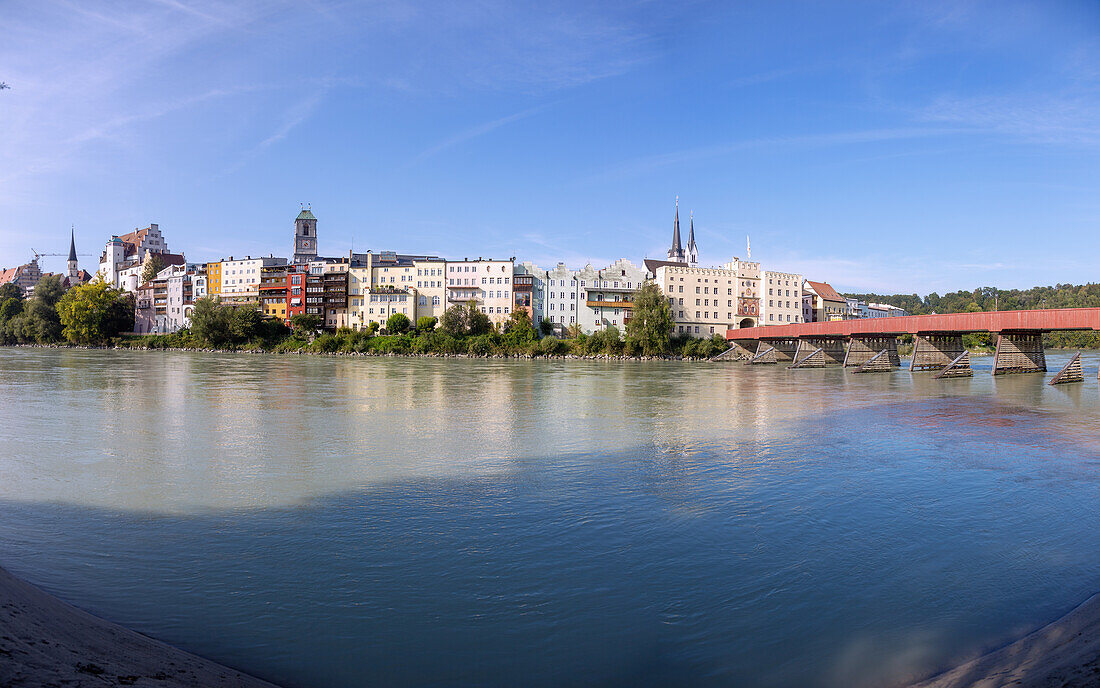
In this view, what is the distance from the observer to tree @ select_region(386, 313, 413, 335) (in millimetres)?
91938

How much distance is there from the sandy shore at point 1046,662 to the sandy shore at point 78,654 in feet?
18.5

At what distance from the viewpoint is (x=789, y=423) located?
21.9 metres

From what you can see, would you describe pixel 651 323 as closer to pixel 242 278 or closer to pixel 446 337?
pixel 446 337

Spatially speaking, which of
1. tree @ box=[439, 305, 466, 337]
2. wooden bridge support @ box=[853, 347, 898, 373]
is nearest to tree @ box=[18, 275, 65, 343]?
tree @ box=[439, 305, 466, 337]

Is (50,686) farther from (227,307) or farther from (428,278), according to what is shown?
(227,307)

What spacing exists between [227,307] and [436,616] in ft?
336

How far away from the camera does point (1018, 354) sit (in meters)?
49.8

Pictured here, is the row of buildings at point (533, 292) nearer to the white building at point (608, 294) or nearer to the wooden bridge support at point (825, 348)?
the white building at point (608, 294)

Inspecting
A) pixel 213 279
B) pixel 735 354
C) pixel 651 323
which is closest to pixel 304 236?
pixel 213 279

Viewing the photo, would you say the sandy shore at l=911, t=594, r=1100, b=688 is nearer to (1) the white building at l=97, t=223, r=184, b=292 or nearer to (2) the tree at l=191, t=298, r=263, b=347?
(2) the tree at l=191, t=298, r=263, b=347

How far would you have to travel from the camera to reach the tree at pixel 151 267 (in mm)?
127938

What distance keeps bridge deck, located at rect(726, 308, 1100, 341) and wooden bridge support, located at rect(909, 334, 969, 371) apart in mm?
1453

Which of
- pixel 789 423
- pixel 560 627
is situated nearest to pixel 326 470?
pixel 560 627

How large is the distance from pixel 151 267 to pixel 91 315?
28332 mm
